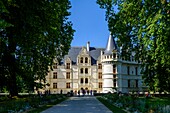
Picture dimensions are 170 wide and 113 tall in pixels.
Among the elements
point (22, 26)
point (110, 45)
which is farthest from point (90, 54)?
point (22, 26)

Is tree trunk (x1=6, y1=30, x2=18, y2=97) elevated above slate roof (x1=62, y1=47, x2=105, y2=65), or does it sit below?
below

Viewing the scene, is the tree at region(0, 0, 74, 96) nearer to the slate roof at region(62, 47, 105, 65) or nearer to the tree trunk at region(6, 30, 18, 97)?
the tree trunk at region(6, 30, 18, 97)

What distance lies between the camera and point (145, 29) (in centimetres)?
2008

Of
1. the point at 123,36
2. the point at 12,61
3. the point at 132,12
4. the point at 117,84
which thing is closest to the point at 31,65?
the point at 12,61

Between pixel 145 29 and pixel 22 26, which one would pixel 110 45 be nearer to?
pixel 145 29

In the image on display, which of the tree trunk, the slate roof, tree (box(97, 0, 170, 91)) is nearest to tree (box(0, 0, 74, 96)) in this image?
the tree trunk

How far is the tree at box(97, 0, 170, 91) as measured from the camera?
18.9 meters

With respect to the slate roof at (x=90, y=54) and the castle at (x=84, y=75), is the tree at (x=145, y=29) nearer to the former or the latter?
the castle at (x=84, y=75)

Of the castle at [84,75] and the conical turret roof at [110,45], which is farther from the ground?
the conical turret roof at [110,45]

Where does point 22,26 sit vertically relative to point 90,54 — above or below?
below

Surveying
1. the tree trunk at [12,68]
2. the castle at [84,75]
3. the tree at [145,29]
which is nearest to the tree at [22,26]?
the tree trunk at [12,68]

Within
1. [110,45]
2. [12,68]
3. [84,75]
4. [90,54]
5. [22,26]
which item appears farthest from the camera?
[90,54]

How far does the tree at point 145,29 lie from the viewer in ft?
61.9

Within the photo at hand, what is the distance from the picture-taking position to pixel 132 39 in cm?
2733
